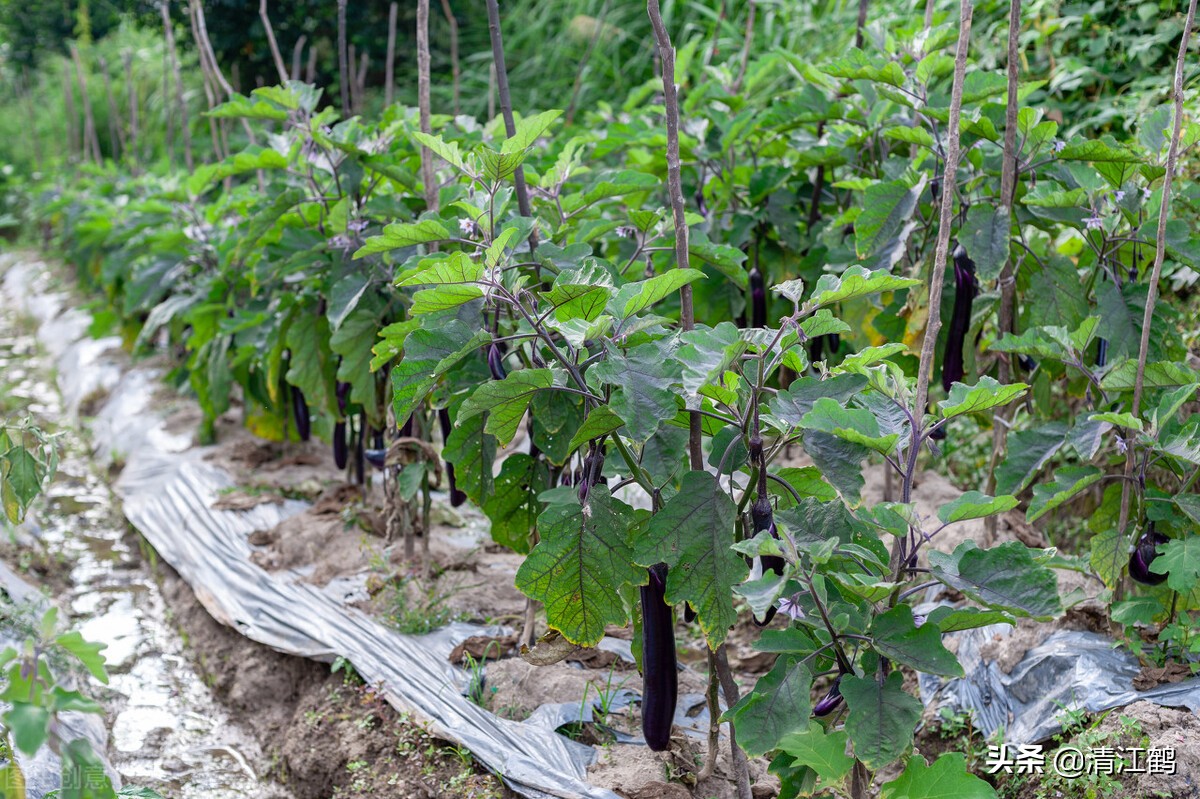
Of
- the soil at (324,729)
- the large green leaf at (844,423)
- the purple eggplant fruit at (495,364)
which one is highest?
the large green leaf at (844,423)

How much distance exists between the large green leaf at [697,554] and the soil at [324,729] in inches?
30.2

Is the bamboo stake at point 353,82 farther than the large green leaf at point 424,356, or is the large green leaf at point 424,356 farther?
the bamboo stake at point 353,82

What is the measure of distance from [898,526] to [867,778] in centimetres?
48

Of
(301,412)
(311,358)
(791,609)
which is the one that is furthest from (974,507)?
(301,412)

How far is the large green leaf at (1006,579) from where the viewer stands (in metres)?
1.44

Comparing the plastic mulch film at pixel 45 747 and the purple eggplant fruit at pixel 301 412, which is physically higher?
the purple eggplant fruit at pixel 301 412

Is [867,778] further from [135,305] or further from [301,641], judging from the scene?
[135,305]

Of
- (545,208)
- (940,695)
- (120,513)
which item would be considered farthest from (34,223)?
(940,695)

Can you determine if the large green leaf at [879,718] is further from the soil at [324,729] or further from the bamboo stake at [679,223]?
the soil at [324,729]

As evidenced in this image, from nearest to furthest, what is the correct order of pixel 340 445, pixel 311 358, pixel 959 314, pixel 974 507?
1. pixel 974 507
2. pixel 959 314
3. pixel 311 358
4. pixel 340 445

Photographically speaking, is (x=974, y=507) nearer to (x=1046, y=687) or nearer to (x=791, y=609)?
(x=791, y=609)

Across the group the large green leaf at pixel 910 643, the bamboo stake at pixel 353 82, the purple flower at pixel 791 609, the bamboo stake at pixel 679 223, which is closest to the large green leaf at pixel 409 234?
the bamboo stake at pixel 679 223

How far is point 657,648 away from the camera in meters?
1.77

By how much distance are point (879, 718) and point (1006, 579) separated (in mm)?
269
